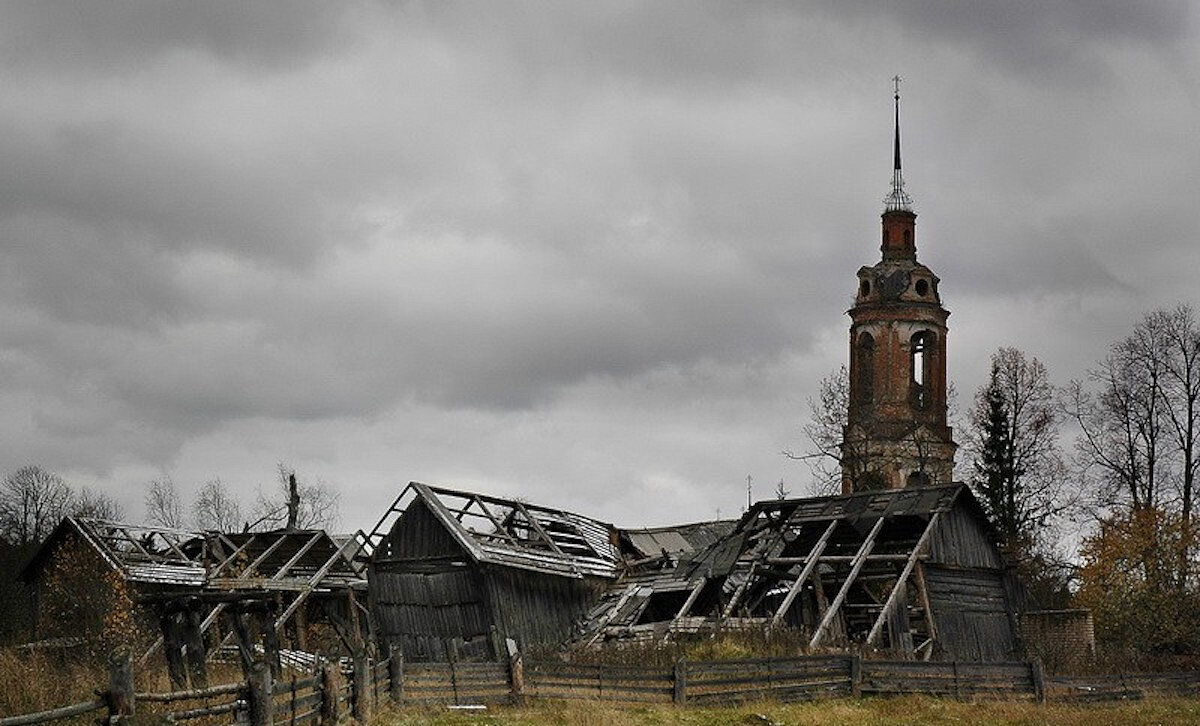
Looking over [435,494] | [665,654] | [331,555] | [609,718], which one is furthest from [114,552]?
[609,718]

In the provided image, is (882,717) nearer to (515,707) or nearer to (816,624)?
(515,707)

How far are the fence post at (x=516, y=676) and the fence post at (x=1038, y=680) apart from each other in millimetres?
10624

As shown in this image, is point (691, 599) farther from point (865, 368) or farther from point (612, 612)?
point (865, 368)

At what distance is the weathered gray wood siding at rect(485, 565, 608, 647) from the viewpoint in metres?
37.9

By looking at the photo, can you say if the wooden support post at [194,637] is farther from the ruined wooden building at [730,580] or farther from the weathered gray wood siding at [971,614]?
the weathered gray wood siding at [971,614]

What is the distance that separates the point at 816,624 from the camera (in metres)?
37.2

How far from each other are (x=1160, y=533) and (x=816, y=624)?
13.1m

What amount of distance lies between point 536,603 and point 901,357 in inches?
1359

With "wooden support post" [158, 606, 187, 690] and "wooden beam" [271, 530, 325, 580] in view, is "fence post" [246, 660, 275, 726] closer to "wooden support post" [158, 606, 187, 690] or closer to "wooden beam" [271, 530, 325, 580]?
"wooden support post" [158, 606, 187, 690]

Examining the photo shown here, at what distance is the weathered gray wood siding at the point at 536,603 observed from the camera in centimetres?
3794

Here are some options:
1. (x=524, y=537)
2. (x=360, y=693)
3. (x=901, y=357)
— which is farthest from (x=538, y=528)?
(x=901, y=357)

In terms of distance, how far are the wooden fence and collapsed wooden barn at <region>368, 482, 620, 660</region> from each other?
938 cm

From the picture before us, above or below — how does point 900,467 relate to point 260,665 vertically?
above

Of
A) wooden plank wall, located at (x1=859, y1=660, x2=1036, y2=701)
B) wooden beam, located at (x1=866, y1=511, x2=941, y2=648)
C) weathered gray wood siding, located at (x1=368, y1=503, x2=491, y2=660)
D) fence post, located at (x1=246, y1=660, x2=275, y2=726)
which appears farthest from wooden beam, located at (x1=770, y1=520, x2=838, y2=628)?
fence post, located at (x1=246, y1=660, x2=275, y2=726)
